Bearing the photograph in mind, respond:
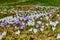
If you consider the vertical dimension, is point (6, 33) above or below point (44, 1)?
above

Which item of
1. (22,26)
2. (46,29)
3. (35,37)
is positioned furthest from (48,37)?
(22,26)

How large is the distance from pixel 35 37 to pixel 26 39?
333 millimetres

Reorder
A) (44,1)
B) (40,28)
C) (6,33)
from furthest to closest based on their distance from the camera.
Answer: (44,1)
(40,28)
(6,33)

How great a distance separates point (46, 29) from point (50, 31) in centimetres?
36

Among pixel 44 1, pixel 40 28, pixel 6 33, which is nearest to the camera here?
pixel 6 33

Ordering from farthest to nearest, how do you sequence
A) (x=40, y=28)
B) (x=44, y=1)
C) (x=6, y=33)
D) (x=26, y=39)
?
1. (x=44, y=1)
2. (x=40, y=28)
3. (x=6, y=33)
4. (x=26, y=39)

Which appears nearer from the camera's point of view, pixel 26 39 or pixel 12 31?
pixel 26 39

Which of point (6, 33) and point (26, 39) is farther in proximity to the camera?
point (6, 33)

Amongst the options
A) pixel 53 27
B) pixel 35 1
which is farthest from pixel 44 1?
pixel 53 27

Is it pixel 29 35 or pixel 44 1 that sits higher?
pixel 29 35

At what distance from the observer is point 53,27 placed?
10000 mm

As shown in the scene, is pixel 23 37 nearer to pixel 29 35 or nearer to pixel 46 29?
pixel 29 35

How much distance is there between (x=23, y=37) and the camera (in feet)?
27.0

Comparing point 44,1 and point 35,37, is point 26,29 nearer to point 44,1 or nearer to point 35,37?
point 35,37
